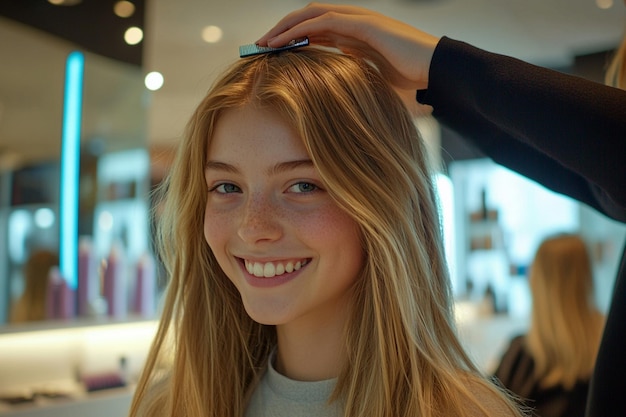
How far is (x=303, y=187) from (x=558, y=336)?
5.61 feet

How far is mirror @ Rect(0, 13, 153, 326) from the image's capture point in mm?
2076

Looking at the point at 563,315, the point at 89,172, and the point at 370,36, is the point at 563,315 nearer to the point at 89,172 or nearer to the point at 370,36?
the point at 370,36

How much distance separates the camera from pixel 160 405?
4.09 feet

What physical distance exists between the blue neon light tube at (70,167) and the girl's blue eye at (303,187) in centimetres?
146

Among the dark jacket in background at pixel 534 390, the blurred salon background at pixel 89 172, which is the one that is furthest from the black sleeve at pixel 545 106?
the dark jacket in background at pixel 534 390

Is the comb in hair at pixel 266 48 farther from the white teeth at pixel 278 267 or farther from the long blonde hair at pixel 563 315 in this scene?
the long blonde hair at pixel 563 315

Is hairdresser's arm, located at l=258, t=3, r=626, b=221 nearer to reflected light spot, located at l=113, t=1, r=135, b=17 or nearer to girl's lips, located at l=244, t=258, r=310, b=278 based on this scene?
girl's lips, located at l=244, t=258, r=310, b=278

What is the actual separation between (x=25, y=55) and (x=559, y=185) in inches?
69.9

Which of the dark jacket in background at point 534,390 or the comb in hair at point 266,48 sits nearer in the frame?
the comb in hair at point 266,48

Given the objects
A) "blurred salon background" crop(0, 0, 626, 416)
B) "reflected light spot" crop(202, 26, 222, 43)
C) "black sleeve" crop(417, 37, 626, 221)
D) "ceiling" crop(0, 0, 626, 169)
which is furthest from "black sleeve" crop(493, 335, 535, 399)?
"reflected light spot" crop(202, 26, 222, 43)

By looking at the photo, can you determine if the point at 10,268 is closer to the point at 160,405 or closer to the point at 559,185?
the point at 160,405

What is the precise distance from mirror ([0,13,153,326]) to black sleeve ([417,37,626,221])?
5.09 feet

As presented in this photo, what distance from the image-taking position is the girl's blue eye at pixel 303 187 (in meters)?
1.02

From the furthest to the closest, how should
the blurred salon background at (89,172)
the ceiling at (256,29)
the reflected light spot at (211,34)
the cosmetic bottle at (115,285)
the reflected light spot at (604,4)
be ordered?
the reflected light spot at (604,4) → the reflected light spot at (211,34) → the ceiling at (256,29) → the cosmetic bottle at (115,285) → the blurred salon background at (89,172)
